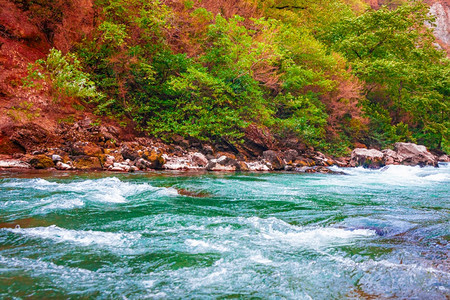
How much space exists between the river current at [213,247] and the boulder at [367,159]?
11331mm

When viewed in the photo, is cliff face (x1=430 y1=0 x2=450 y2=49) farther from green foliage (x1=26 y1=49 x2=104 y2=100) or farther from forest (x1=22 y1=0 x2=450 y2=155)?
green foliage (x1=26 y1=49 x2=104 y2=100)

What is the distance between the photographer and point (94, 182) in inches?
274

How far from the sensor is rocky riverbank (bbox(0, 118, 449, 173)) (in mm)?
9062

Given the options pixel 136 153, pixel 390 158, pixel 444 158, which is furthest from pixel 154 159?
pixel 444 158

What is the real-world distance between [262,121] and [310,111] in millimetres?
3766

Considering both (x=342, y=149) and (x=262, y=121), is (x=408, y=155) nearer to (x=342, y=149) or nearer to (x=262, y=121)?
(x=342, y=149)

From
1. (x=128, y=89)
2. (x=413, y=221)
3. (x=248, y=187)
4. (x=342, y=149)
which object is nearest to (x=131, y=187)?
(x=248, y=187)

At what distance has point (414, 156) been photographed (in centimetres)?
1780

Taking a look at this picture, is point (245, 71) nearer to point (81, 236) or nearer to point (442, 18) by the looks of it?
point (81, 236)

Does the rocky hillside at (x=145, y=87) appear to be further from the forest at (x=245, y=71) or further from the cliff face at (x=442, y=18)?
the cliff face at (x=442, y=18)

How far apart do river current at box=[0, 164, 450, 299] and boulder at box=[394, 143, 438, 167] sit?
13801 mm

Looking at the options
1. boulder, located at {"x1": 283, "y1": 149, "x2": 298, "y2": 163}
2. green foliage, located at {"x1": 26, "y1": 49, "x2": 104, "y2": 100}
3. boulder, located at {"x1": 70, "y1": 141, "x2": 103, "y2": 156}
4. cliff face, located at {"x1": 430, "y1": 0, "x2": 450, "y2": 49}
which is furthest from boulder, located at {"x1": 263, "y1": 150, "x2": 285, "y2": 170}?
cliff face, located at {"x1": 430, "y1": 0, "x2": 450, "y2": 49}

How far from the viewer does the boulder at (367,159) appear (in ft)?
53.5

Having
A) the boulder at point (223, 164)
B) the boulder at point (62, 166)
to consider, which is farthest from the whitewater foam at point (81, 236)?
the boulder at point (223, 164)
